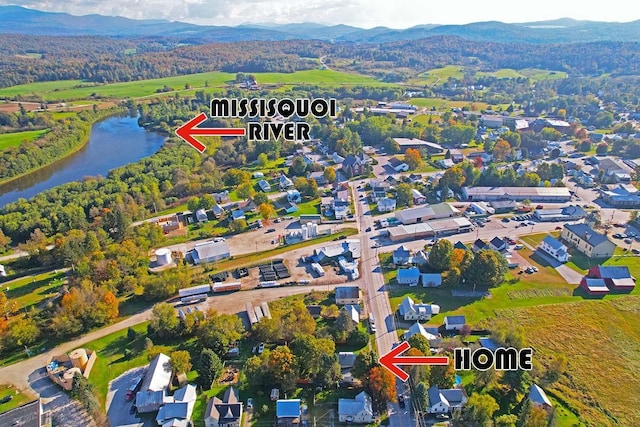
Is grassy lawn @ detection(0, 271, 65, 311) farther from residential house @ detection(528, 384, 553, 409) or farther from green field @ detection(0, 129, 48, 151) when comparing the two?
green field @ detection(0, 129, 48, 151)

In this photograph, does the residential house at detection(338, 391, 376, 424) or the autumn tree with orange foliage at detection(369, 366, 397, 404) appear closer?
the residential house at detection(338, 391, 376, 424)

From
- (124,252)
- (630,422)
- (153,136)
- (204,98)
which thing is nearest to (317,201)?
(124,252)

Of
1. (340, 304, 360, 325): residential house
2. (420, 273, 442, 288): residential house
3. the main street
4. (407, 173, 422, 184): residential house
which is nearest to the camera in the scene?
the main street

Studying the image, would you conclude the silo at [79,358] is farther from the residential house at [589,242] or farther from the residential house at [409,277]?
the residential house at [589,242]

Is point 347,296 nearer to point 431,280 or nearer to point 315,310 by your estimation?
point 315,310

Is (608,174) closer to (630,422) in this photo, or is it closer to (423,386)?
(630,422)

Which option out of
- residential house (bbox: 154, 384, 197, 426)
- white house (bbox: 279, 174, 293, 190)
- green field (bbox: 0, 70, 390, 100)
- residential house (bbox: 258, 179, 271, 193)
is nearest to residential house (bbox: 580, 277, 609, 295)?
residential house (bbox: 154, 384, 197, 426)

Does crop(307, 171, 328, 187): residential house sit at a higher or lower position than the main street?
higher

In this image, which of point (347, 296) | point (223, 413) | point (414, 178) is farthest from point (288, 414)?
point (414, 178)
